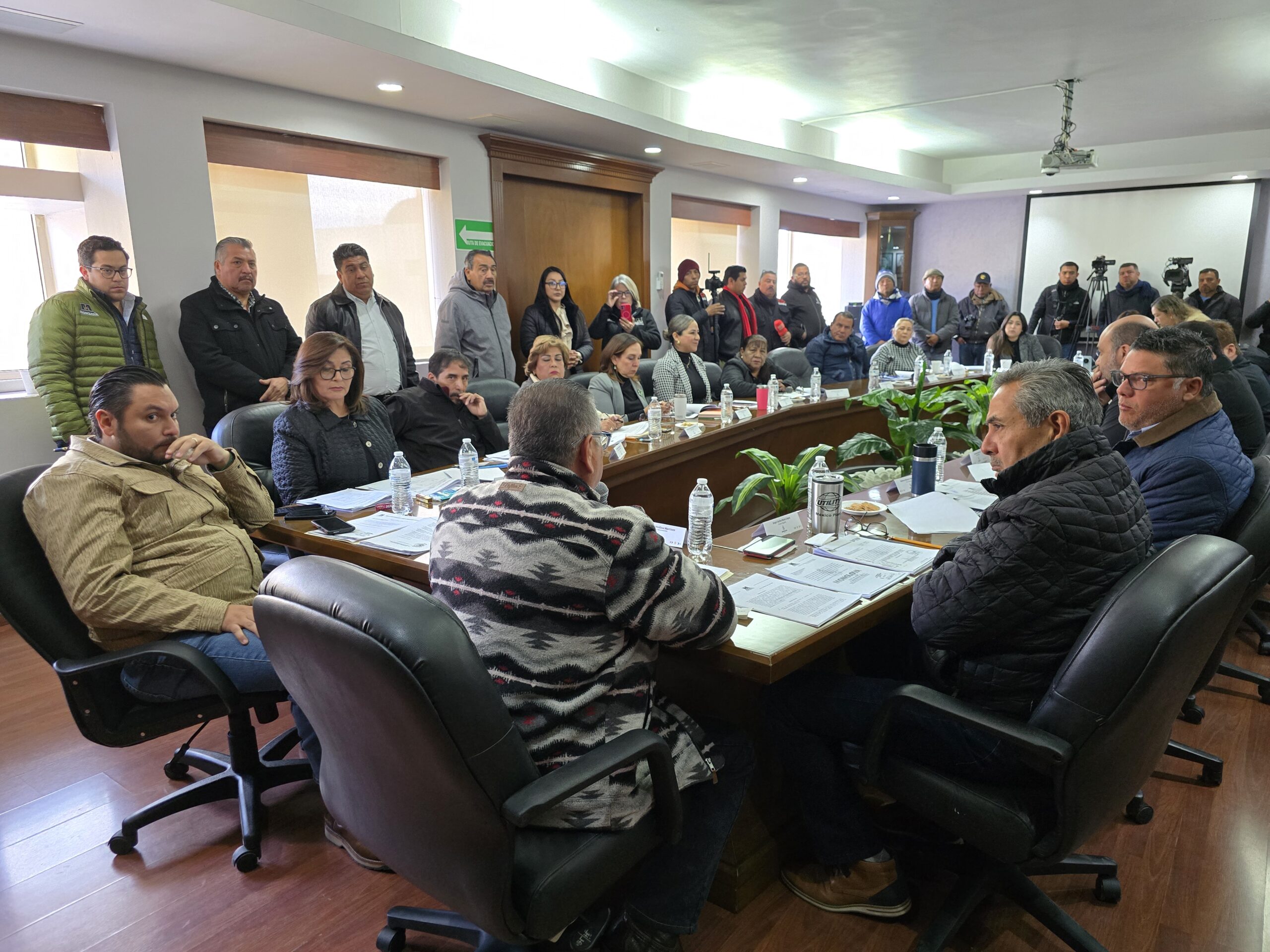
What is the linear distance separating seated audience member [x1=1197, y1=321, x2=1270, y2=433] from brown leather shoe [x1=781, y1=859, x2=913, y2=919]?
3190 millimetres

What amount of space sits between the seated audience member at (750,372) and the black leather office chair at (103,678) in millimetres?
A: 3935

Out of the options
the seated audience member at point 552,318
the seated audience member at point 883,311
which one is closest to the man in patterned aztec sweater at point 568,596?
the seated audience member at point 552,318

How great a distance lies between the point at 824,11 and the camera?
174 inches

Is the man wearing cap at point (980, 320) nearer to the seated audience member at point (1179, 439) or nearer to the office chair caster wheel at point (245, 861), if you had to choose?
the seated audience member at point (1179, 439)

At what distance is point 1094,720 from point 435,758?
99 centimetres

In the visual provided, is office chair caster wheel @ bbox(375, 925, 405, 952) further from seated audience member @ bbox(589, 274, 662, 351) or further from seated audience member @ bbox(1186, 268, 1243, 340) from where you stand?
seated audience member @ bbox(1186, 268, 1243, 340)

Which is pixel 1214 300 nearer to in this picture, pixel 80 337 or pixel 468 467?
pixel 468 467

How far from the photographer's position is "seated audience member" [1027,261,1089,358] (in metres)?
9.01

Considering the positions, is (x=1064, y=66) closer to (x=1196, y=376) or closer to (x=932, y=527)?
(x=1196, y=376)

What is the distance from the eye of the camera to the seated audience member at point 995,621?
1387mm

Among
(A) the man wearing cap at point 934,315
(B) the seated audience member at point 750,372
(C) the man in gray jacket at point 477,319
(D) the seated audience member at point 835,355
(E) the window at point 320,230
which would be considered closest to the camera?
(E) the window at point 320,230

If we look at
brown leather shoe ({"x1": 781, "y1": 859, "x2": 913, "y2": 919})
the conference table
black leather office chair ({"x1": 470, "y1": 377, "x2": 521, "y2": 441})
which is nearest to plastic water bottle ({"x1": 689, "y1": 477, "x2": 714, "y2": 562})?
the conference table

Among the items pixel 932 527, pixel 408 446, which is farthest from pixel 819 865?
pixel 408 446

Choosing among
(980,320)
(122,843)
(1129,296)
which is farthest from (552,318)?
(1129,296)
